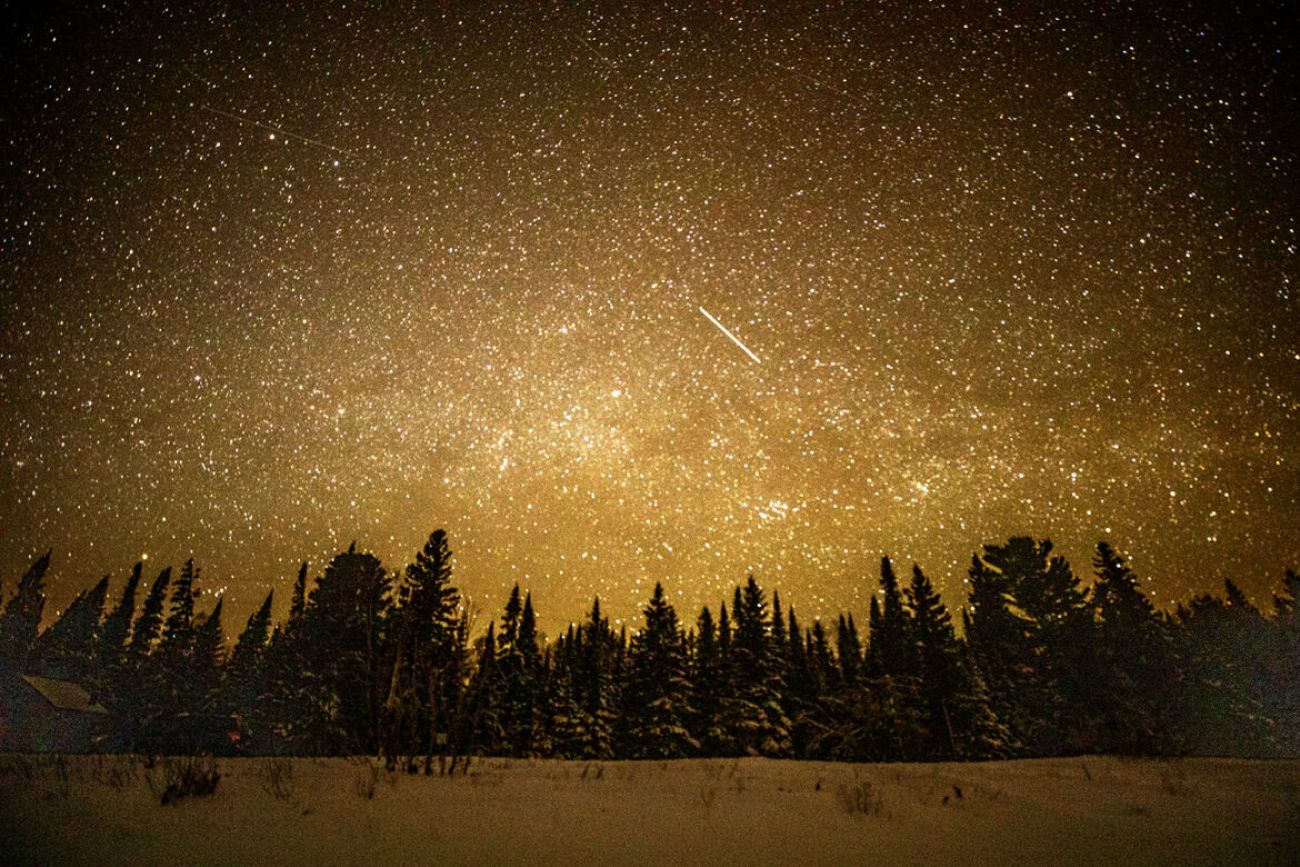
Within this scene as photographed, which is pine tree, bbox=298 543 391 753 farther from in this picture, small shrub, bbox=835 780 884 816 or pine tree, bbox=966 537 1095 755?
pine tree, bbox=966 537 1095 755

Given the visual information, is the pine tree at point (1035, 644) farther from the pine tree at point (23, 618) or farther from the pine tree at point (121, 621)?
the pine tree at point (23, 618)

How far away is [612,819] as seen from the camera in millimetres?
5344

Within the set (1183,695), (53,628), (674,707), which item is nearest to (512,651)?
(674,707)

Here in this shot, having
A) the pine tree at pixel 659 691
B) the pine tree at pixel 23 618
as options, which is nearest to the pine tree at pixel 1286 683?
the pine tree at pixel 659 691

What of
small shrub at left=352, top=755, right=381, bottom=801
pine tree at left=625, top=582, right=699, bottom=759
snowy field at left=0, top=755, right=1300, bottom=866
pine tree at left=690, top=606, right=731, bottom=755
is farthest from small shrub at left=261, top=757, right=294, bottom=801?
pine tree at left=690, top=606, right=731, bottom=755

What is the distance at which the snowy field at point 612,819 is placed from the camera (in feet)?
13.9

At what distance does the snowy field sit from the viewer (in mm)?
4223

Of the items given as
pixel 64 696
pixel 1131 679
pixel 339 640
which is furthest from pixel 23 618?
pixel 1131 679

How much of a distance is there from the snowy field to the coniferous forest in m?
15.5

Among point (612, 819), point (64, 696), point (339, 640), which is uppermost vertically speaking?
point (339, 640)

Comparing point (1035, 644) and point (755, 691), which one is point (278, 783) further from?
point (1035, 644)

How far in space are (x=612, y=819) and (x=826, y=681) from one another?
4606 centimetres

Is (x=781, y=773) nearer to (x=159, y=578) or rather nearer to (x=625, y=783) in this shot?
(x=625, y=783)

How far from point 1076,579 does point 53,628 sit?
106 meters
